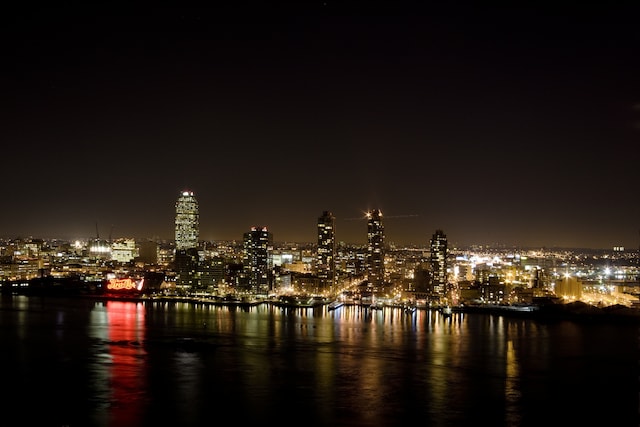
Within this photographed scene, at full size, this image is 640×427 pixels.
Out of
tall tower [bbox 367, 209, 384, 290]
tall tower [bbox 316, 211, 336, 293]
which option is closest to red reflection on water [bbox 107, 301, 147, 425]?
tall tower [bbox 316, 211, 336, 293]

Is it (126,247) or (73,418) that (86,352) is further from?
(126,247)

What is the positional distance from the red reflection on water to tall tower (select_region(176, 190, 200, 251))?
808 inches

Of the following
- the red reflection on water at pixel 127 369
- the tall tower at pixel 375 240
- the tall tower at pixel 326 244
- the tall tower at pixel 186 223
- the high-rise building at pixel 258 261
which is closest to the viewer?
the red reflection on water at pixel 127 369

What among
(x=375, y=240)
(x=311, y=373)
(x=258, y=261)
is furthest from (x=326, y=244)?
(x=311, y=373)

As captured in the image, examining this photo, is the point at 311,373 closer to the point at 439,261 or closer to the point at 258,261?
the point at 258,261

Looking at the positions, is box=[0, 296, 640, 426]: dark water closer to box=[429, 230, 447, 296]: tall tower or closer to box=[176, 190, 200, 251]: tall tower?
box=[429, 230, 447, 296]: tall tower

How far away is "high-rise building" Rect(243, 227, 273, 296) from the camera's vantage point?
2686 centimetres

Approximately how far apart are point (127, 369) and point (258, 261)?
1759 centimetres

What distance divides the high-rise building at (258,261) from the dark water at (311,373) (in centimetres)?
932

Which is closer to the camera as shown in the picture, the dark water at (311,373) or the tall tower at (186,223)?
the dark water at (311,373)

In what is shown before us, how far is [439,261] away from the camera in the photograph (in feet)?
94.5

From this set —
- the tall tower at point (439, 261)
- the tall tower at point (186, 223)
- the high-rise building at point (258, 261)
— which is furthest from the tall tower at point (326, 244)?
the tall tower at point (186, 223)

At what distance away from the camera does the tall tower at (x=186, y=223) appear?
3897 cm

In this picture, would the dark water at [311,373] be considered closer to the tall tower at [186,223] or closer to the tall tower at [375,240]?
the tall tower at [375,240]
